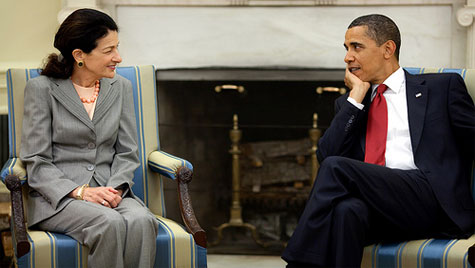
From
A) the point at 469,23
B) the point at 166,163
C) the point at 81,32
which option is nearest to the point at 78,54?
the point at 81,32

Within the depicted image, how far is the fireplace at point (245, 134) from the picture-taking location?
4.19 metres

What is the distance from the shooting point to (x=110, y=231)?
241 cm

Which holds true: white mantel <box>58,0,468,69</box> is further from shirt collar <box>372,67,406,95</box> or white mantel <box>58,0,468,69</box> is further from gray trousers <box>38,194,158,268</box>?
gray trousers <box>38,194,158,268</box>

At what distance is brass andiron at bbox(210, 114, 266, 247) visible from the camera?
4117 millimetres

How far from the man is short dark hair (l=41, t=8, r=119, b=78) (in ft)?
3.08

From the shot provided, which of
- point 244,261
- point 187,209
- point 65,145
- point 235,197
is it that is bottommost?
point 244,261

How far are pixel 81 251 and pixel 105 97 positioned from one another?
64cm

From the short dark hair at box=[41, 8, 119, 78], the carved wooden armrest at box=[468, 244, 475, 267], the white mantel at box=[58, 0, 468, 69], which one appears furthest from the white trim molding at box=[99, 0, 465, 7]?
the carved wooden armrest at box=[468, 244, 475, 267]

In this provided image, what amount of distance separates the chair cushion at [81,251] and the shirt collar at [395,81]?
950 mm

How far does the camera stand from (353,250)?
2312 millimetres

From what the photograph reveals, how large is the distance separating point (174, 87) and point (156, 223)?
5.97ft

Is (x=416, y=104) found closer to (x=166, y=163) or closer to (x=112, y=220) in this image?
(x=166, y=163)

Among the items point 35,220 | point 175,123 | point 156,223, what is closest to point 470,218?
point 156,223

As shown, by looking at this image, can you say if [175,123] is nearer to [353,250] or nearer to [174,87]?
[174,87]
